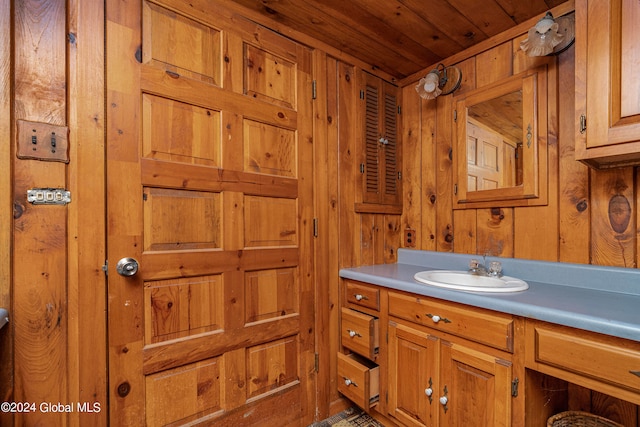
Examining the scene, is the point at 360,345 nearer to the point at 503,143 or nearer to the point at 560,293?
the point at 560,293

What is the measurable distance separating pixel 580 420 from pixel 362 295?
100cm

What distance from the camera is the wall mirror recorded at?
1.50 metres

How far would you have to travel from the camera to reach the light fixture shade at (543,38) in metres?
1.32

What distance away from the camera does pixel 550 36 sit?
1.33 metres

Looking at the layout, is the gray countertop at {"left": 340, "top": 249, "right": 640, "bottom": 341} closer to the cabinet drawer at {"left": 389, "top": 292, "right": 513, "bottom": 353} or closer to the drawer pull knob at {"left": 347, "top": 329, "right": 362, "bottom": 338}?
the cabinet drawer at {"left": 389, "top": 292, "right": 513, "bottom": 353}

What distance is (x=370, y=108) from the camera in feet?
6.42

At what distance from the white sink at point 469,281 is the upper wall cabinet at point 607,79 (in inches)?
22.9

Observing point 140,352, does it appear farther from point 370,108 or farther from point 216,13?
point 370,108

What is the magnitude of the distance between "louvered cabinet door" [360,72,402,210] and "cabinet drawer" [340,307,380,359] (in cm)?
70

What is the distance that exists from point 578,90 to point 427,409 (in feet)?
4.79

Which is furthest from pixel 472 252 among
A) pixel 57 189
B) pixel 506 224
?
pixel 57 189

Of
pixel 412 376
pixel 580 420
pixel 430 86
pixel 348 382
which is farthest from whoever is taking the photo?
pixel 430 86

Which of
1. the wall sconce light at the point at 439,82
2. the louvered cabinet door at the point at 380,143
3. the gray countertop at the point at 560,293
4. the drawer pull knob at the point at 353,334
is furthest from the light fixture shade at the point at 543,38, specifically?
the drawer pull knob at the point at 353,334

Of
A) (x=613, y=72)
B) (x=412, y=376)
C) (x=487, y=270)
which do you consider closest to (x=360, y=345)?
(x=412, y=376)
